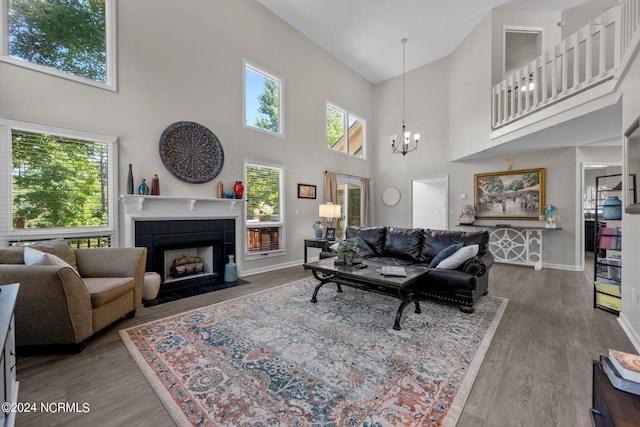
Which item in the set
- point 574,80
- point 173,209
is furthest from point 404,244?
point 173,209

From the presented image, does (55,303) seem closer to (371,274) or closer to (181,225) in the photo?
(181,225)

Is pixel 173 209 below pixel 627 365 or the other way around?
the other way around

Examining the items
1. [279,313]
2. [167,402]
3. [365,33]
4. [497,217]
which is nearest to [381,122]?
[365,33]

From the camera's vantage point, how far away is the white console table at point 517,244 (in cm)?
544

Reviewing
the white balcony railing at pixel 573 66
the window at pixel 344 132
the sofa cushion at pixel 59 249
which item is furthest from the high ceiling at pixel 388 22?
the sofa cushion at pixel 59 249

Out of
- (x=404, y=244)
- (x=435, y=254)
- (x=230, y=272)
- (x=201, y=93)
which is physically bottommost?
(x=230, y=272)

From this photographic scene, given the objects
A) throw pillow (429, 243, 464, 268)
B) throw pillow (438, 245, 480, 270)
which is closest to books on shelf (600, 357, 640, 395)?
throw pillow (438, 245, 480, 270)

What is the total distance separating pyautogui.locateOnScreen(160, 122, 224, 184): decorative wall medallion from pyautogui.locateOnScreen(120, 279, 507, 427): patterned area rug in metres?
2.07

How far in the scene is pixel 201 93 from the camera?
4.25 m

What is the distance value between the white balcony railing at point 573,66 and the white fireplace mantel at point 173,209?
16.3ft

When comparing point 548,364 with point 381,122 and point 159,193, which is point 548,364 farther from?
point 381,122

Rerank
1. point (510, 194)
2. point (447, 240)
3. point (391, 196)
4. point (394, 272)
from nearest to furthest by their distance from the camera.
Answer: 1. point (394, 272)
2. point (447, 240)
3. point (510, 194)
4. point (391, 196)

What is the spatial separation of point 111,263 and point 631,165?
5.25 m

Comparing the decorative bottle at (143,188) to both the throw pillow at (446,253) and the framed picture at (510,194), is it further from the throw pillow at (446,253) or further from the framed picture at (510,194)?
the framed picture at (510,194)
